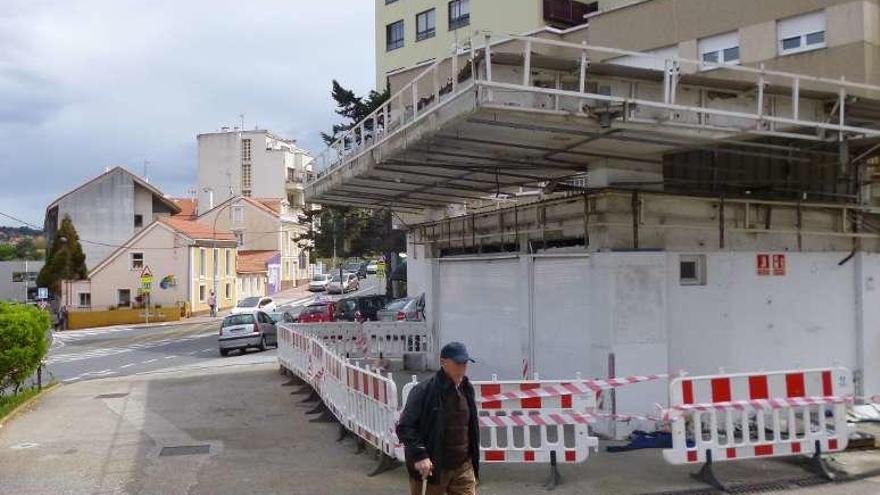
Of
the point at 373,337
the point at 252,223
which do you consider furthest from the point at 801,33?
the point at 252,223

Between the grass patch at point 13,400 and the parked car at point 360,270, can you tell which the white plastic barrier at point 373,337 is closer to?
the grass patch at point 13,400

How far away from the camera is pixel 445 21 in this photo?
123 feet

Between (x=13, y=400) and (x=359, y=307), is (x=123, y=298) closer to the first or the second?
(x=359, y=307)

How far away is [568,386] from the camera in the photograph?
313 inches

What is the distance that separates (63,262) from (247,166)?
126 ft

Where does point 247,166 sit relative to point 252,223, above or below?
above

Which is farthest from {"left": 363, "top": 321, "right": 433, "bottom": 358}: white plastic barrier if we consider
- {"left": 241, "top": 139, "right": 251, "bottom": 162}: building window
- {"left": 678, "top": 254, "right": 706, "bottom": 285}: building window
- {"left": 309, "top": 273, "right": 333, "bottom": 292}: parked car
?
{"left": 241, "top": 139, "right": 251, "bottom": 162}: building window

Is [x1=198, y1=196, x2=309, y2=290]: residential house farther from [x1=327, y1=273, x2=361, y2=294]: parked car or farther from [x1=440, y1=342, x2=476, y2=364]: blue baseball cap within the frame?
[x1=440, y1=342, x2=476, y2=364]: blue baseball cap

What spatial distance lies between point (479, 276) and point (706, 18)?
1534 centimetres

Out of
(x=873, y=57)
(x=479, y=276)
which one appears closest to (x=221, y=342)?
(x=479, y=276)

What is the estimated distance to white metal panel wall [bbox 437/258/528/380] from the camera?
1212cm

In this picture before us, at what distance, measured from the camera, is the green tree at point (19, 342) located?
43.4 feet

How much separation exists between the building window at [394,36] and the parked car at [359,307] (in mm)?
16024

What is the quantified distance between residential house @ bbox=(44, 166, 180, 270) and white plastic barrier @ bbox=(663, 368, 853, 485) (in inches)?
2330
